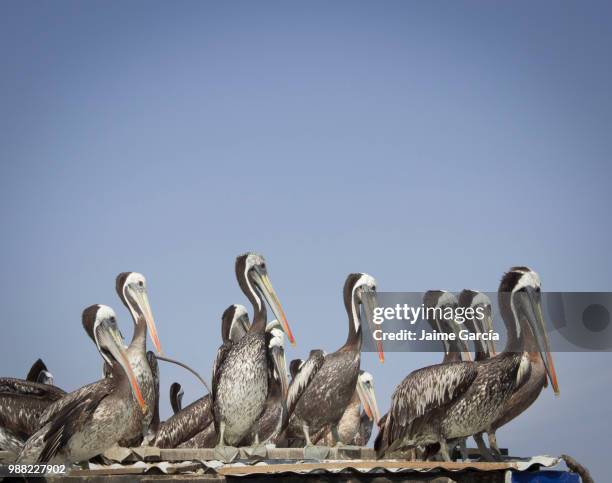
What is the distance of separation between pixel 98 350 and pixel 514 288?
18.2 feet

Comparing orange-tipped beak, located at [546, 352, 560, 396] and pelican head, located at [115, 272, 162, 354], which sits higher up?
pelican head, located at [115, 272, 162, 354]

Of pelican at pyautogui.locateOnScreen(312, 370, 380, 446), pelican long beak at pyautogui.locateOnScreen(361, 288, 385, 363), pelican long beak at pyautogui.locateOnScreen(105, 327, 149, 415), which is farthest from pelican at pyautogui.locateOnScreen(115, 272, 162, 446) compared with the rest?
pelican long beak at pyautogui.locateOnScreen(361, 288, 385, 363)

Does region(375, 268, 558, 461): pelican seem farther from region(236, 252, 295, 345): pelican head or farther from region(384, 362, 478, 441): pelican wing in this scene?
region(236, 252, 295, 345): pelican head

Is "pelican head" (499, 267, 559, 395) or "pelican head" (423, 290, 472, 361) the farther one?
"pelican head" (423, 290, 472, 361)

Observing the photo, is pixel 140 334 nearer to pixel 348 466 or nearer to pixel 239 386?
pixel 239 386

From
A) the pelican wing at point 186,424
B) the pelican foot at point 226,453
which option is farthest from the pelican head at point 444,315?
the pelican wing at point 186,424

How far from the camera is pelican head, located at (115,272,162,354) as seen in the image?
17.7 metres

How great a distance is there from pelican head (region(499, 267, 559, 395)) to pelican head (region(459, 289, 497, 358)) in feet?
4.66

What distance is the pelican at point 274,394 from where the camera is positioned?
17453 millimetres

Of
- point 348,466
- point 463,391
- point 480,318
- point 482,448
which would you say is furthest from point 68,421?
point 480,318

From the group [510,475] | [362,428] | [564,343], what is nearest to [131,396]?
[510,475]

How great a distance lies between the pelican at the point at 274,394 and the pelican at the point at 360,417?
0.79 m

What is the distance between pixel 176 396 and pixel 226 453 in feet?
26.8

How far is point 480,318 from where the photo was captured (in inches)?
651
